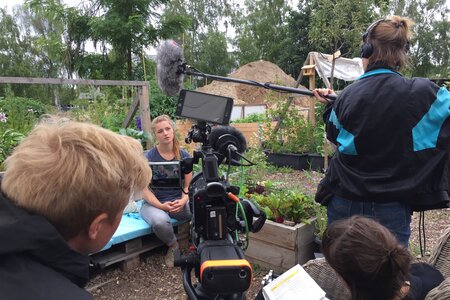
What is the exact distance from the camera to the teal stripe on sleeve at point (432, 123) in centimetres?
169

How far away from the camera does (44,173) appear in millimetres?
927

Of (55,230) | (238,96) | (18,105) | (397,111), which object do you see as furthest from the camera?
(238,96)

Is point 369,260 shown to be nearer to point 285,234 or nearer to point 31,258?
point 31,258

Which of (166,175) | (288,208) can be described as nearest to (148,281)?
(288,208)

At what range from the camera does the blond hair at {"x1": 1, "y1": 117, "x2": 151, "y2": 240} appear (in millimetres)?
923

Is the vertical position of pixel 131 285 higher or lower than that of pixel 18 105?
lower

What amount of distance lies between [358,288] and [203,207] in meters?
0.66

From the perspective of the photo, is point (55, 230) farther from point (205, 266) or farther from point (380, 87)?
point (380, 87)

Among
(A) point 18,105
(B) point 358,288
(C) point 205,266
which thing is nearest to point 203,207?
(C) point 205,266

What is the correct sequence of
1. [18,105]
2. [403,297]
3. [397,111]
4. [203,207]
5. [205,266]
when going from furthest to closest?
1. [18,105]
2. [397,111]
3. [203,207]
4. [403,297]
5. [205,266]

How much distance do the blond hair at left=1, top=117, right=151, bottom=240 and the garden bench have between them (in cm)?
220

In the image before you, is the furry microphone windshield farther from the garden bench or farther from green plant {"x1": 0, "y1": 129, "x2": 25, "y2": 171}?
green plant {"x1": 0, "y1": 129, "x2": 25, "y2": 171}

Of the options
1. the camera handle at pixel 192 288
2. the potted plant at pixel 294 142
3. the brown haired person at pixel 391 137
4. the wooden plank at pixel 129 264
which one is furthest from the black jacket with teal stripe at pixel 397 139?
the potted plant at pixel 294 142

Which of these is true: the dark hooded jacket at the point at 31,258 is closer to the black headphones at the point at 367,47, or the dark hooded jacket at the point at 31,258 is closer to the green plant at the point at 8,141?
the black headphones at the point at 367,47
